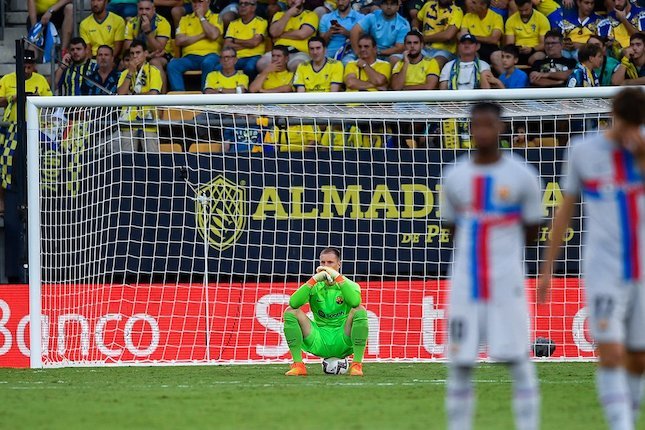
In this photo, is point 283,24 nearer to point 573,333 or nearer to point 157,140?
point 157,140

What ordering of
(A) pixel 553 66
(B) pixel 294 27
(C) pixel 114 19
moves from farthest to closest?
(C) pixel 114 19 < (B) pixel 294 27 < (A) pixel 553 66

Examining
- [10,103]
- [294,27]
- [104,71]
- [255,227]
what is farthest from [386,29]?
[10,103]

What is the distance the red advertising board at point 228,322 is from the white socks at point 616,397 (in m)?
7.95

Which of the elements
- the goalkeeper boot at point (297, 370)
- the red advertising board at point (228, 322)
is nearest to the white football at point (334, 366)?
the goalkeeper boot at point (297, 370)

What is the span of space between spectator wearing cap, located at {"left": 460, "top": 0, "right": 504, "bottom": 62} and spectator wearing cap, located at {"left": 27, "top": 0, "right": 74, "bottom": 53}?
19.5 ft

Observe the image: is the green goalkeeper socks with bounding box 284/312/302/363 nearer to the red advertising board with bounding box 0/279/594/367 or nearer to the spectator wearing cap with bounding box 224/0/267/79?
the red advertising board with bounding box 0/279/594/367

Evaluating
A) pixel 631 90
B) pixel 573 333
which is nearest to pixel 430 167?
pixel 573 333

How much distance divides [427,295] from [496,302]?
818cm

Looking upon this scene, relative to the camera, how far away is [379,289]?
14305mm

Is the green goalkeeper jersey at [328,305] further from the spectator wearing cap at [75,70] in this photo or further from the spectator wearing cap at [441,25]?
the spectator wearing cap at [75,70]

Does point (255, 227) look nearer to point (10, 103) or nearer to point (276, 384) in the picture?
point (276, 384)

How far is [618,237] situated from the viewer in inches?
252

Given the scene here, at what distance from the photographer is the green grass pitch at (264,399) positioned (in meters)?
7.69

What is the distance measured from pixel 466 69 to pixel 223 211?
4032 millimetres
